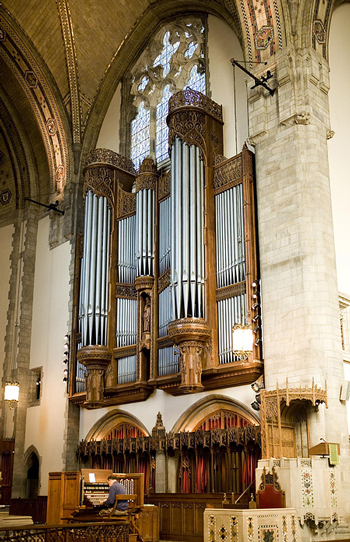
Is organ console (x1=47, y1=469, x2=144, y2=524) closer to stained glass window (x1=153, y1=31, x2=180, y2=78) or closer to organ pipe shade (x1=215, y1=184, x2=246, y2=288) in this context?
organ pipe shade (x1=215, y1=184, x2=246, y2=288)

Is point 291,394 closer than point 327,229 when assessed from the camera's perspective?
Yes

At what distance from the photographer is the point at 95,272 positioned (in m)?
18.0

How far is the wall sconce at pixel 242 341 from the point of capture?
42.7 feet

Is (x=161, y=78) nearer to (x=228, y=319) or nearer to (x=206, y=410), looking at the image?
(x=228, y=319)

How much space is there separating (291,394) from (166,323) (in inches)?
176

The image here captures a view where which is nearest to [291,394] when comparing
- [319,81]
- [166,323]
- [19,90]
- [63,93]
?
[166,323]

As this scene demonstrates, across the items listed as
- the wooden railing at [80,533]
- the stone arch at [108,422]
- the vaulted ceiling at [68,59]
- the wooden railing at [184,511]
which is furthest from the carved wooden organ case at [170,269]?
the wooden railing at [80,533]

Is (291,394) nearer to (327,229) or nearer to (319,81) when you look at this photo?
(327,229)

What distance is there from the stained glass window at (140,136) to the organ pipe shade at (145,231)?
271 cm

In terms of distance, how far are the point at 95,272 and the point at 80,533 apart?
363 inches

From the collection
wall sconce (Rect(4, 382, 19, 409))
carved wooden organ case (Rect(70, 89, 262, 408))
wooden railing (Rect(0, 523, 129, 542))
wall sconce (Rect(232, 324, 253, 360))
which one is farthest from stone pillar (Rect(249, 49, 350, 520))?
wall sconce (Rect(4, 382, 19, 409))

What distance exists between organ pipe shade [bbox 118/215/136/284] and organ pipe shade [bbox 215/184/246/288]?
309 centimetres

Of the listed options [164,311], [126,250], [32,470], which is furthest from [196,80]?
[32,470]

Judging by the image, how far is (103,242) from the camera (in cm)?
1834
